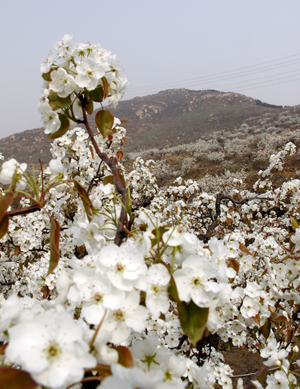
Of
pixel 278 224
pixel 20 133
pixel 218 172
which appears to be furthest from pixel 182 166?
pixel 20 133

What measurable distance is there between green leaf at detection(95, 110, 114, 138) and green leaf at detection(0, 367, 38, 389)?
3.55ft

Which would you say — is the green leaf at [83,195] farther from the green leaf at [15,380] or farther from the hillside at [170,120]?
the hillside at [170,120]

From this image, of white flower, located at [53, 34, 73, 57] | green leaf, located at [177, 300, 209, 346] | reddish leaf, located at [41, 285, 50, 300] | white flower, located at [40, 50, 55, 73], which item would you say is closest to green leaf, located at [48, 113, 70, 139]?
white flower, located at [40, 50, 55, 73]

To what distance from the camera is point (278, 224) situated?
602cm

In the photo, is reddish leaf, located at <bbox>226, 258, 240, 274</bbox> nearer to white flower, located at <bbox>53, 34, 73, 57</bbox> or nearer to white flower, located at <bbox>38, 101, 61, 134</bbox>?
white flower, located at <bbox>38, 101, 61, 134</bbox>

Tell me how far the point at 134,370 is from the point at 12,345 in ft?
0.96

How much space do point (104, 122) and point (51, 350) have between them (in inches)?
43.1

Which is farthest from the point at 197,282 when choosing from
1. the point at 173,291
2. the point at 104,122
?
the point at 104,122

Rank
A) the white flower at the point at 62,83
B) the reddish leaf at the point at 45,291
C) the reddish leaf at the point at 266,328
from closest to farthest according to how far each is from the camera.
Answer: the white flower at the point at 62,83, the reddish leaf at the point at 266,328, the reddish leaf at the point at 45,291

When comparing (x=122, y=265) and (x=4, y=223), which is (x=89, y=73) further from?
(x=122, y=265)

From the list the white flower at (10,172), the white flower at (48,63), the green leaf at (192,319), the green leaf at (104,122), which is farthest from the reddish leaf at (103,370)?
the white flower at (48,63)

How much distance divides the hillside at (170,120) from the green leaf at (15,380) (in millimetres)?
24905

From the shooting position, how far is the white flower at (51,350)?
580mm

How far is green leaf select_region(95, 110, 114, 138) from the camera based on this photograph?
4.53 ft
